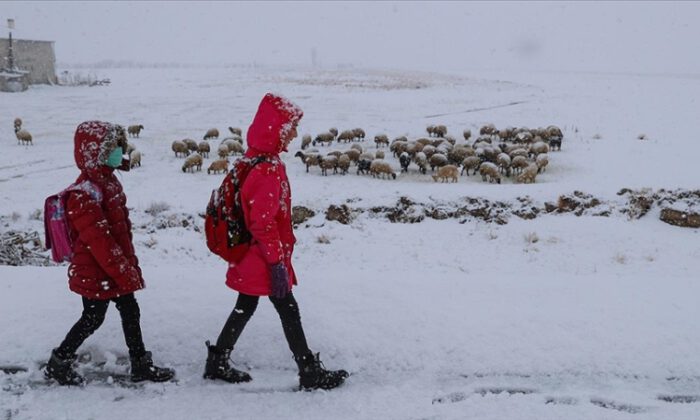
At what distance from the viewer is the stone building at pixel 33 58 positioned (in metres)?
40.5

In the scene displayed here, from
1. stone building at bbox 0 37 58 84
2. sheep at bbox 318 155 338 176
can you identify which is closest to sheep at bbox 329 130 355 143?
sheep at bbox 318 155 338 176

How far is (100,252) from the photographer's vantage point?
10.2 feet

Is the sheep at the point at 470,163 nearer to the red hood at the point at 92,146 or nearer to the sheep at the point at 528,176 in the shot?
the sheep at the point at 528,176

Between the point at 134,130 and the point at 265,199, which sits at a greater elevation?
the point at 265,199

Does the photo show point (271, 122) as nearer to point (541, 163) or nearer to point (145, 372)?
point (145, 372)

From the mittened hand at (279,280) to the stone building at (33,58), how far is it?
150 ft

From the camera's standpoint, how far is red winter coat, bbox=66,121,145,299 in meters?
3.10

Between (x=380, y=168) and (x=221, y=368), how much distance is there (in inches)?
513

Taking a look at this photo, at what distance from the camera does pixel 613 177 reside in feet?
47.6

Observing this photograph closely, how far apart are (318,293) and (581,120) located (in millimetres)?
26280

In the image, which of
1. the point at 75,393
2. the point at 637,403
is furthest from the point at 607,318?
the point at 75,393

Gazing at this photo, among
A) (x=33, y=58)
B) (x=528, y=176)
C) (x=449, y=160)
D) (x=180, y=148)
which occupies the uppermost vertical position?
(x=33, y=58)

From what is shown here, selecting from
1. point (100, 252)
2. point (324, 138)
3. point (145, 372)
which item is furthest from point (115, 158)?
point (324, 138)

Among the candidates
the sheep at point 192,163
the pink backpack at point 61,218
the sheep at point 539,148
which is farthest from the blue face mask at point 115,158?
the sheep at point 539,148
